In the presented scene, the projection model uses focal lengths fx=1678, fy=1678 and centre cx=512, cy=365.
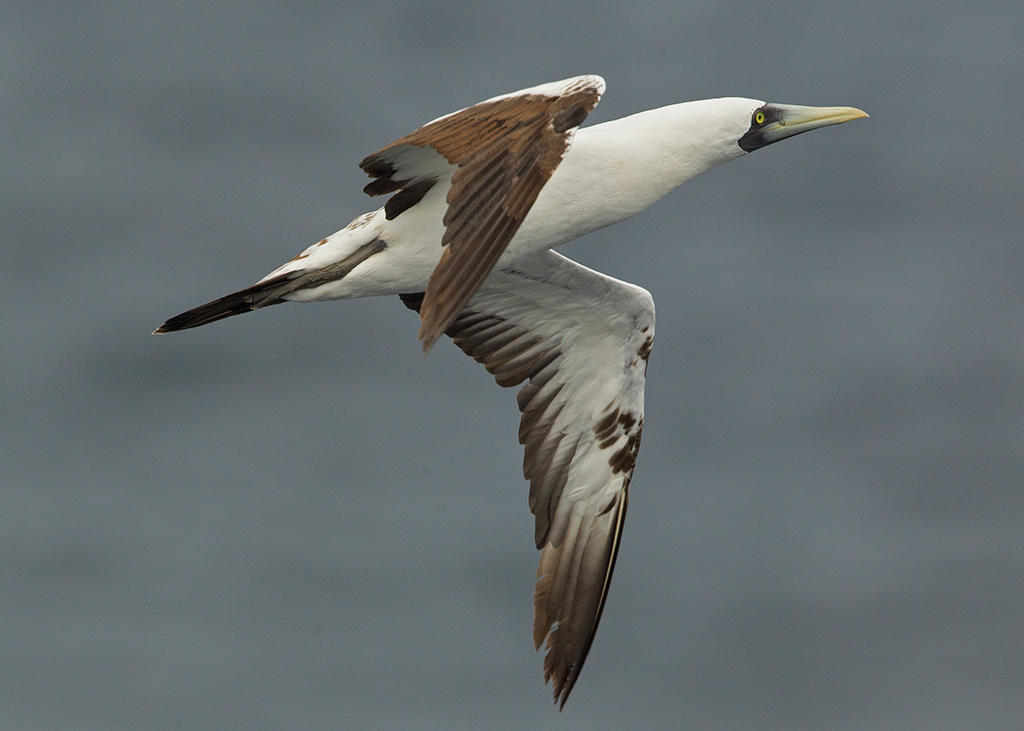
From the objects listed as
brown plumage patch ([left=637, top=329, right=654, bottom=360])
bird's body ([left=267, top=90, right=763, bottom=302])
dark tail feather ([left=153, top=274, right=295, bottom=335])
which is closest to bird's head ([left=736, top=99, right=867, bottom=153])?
bird's body ([left=267, top=90, right=763, bottom=302])

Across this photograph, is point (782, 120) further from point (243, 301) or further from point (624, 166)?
point (243, 301)

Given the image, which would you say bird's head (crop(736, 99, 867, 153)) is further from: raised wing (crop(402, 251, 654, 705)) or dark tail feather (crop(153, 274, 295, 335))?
dark tail feather (crop(153, 274, 295, 335))

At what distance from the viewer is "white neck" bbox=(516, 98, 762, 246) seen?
15.4m

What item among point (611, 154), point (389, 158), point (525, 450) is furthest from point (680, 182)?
point (525, 450)

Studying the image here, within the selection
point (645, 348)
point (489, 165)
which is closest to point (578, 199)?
point (489, 165)

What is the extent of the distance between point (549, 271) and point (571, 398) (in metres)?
1.69

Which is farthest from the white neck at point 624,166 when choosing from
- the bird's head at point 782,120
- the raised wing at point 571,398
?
→ the raised wing at point 571,398

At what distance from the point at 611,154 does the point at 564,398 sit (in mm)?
4028

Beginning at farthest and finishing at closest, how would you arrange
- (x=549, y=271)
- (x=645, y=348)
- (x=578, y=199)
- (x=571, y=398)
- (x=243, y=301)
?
(x=571, y=398) → (x=645, y=348) → (x=549, y=271) → (x=243, y=301) → (x=578, y=199)

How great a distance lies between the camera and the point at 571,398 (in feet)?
61.9

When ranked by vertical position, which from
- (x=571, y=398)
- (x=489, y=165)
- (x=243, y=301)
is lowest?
(x=571, y=398)

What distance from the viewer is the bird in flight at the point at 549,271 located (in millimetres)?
13281

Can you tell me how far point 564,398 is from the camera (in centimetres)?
1888

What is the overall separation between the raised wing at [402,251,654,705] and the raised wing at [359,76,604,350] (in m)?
3.84
